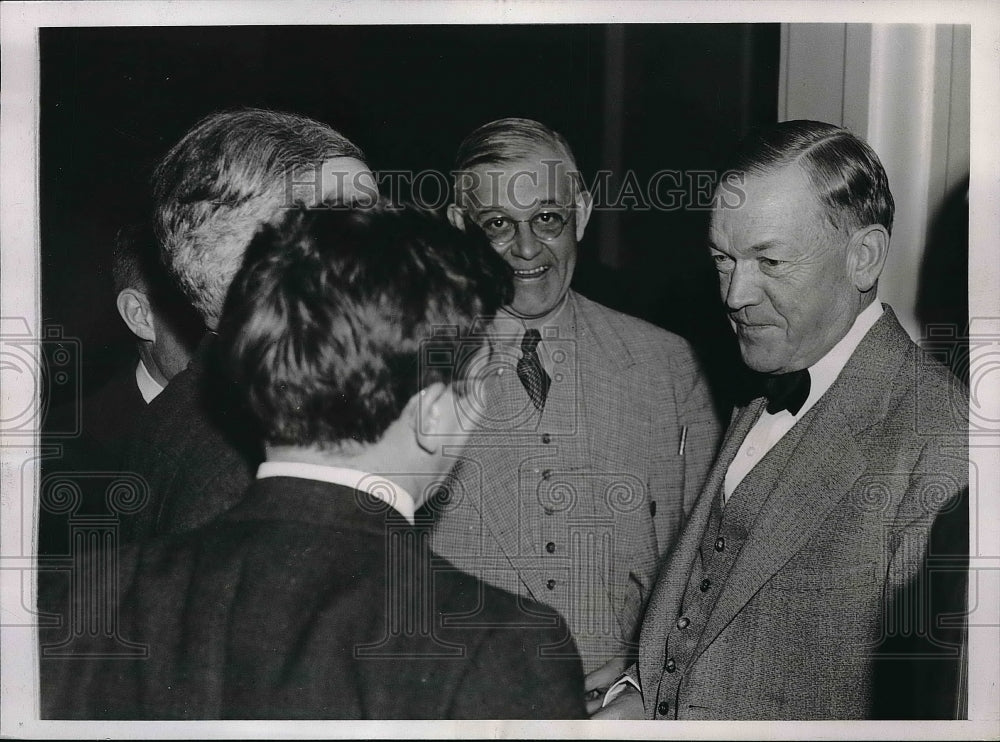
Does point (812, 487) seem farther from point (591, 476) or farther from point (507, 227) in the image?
point (507, 227)

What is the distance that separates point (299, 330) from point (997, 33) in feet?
6.20

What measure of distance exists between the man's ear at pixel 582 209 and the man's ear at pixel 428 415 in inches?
20.4

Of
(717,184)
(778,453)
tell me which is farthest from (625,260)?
(778,453)

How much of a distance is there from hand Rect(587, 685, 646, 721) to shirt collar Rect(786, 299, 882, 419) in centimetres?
79

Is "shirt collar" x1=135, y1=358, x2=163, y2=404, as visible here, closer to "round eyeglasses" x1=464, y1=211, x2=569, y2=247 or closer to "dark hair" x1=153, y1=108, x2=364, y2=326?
"dark hair" x1=153, y1=108, x2=364, y2=326

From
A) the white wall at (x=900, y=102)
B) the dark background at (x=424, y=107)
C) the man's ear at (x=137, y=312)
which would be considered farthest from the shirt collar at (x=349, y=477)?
the white wall at (x=900, y=102)

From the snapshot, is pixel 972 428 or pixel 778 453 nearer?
pixel 778 453

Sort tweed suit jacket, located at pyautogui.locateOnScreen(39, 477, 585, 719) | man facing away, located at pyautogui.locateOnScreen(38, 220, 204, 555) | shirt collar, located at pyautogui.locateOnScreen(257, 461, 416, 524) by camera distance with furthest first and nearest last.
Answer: man facing away, located at pyautogui.locateOnScreen(38, 220, 204, 555) < tweed suit jacket, located at pyautogui.locateOnScreen(39, 477, 585, 719) < shirt collar, located at pyautogui.locateOnScreen(257, 461, 416, 524)

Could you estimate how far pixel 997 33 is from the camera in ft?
7.66

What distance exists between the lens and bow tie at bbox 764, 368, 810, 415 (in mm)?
2162

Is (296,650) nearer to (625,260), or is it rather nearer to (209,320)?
(209,320)

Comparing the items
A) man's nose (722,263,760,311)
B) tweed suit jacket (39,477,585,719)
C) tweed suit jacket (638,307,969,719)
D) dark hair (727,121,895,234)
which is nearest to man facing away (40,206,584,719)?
tweed suit jacket (39,477,585,719)

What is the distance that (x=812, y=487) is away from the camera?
6.98ft

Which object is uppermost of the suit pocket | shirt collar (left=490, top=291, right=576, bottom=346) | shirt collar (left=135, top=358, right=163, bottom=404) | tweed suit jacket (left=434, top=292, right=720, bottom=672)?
shirt collar (left=490, top=291, right=576, bottom=346)
